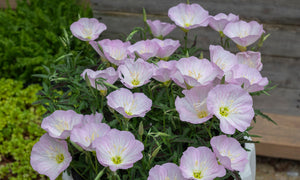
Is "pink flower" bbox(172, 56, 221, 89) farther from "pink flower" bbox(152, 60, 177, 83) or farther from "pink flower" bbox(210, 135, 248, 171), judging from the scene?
"pink flower" bbox(210, 135, 248, 171)

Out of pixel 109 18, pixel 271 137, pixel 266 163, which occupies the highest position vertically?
pixel 109 18

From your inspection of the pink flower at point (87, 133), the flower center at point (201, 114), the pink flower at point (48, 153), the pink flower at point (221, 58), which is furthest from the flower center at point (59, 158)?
the pink flower at point (221, 58)

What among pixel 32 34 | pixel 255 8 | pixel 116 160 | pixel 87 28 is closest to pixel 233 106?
pixel 116 160

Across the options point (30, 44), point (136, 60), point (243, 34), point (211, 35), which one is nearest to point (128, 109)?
point (136, 60)

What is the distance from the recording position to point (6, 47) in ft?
6.81

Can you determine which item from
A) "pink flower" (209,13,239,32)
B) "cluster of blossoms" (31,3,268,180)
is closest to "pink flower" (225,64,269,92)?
"cluster of blossoms" (31,3,268,180)

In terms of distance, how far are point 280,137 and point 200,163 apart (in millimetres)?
1269

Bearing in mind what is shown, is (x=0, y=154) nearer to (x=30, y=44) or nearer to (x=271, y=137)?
(x=30, y=44)

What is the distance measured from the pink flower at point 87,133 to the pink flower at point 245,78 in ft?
1.06

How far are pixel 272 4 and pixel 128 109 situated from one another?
1161 millimetres

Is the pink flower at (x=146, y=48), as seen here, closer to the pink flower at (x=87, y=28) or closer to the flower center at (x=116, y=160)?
the pink flower at (x=87, y=28)

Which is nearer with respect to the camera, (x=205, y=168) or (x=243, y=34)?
(x=205, y=168)

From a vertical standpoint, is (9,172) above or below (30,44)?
below

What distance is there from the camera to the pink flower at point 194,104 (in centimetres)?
80
